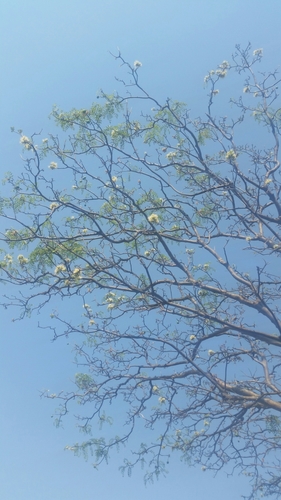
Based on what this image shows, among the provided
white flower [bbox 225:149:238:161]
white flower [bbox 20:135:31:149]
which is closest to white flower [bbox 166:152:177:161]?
white flower [bbox 225:149:238:161]

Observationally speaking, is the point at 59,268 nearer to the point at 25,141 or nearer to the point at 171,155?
the point at 25,141

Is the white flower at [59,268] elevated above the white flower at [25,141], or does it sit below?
below

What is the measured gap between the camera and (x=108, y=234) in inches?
289

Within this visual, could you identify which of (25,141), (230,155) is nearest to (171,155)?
(230,155)

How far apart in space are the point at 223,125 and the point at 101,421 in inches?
193

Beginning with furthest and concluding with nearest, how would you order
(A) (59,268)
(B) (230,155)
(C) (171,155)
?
(C) (171,155), (B) (230,155), (A) (59,268)

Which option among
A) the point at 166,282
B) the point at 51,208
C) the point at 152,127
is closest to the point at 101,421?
the point at 166,282

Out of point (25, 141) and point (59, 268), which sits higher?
point (25, 141)

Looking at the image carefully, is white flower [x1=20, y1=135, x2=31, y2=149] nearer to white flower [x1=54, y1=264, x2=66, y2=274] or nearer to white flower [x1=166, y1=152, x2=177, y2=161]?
white flower [x1=54, y1=264, x2=66, y2=274]

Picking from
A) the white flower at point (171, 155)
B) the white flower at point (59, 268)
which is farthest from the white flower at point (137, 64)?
the white flower at point (59, 268)

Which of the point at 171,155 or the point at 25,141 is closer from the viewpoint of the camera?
the point at 25,141

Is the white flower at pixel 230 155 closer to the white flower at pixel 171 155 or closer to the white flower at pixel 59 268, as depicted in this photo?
the white flower at pixel 171 155

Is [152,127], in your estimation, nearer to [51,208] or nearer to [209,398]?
[51,208]

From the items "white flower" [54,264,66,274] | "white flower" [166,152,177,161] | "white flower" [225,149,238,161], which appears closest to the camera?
"white flower" [54,264,66,274]
